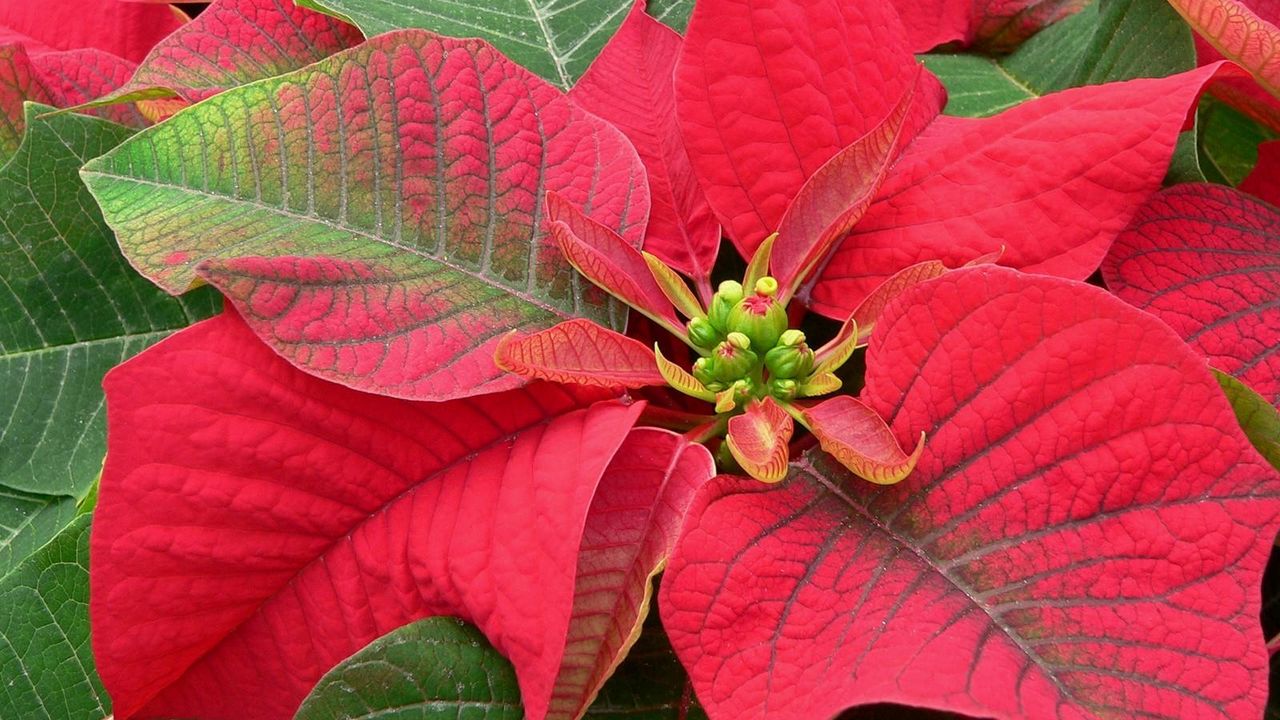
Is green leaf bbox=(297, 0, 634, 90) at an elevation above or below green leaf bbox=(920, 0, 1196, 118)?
above

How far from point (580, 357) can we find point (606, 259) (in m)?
0.06

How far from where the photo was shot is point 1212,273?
566mm

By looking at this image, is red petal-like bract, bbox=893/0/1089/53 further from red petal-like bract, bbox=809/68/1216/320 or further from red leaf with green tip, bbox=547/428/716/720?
red leaf with green tip, bbox=547/428/716/720

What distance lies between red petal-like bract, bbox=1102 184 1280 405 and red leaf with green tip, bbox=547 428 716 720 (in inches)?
10.2

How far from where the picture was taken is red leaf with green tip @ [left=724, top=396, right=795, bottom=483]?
0.46 meters

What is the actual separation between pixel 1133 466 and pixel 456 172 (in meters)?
0.35

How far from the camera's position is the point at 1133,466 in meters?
0.44

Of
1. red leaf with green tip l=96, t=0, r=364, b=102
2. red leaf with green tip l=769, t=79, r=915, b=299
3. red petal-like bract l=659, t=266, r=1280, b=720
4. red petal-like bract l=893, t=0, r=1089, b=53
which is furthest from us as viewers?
red petal-like bract l=893, t=0, r=1089, b=53

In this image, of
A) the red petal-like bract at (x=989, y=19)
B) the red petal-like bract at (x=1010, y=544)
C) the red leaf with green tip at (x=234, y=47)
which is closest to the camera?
the red petal-like bract at (x=1010, y=544)

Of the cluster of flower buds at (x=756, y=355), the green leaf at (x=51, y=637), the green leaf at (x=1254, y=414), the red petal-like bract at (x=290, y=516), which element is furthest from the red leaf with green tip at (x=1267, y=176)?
the green leaf at (x=51, y=637)

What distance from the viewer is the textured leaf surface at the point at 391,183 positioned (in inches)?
20.7

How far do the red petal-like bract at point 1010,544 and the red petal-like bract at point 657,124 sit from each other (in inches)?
5.9

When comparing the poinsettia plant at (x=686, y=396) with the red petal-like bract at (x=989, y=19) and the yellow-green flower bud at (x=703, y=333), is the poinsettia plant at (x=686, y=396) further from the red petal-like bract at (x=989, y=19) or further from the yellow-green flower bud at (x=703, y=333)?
the red petal-like bract at (x=989, y=19)

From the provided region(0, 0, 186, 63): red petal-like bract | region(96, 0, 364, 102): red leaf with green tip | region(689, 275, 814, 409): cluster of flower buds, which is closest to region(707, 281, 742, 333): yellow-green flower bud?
region(689, 275, 814, 409): cluster of flower buds
